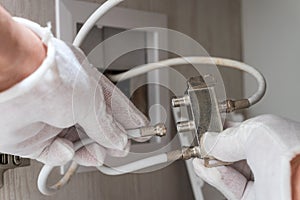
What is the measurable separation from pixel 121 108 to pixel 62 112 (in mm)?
126

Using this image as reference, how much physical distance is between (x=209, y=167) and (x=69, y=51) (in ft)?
0.84

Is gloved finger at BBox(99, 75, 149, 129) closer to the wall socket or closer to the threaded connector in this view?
the threaded connector

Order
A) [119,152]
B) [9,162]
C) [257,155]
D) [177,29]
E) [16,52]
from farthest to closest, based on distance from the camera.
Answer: [177,29], [9,162], [119,152], [257,155], [16,52]

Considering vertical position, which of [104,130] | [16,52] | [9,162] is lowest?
[9,162]

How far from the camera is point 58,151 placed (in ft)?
1.67

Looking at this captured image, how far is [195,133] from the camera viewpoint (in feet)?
1.82

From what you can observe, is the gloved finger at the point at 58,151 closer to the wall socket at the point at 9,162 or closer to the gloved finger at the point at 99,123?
the gloved finger at the point at 99,123

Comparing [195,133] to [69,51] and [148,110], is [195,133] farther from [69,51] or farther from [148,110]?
[69,51]

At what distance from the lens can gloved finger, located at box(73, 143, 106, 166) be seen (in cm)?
54

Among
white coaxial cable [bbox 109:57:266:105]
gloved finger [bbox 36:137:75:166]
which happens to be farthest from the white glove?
white coaxial cable [bbox 109:57:266:105]

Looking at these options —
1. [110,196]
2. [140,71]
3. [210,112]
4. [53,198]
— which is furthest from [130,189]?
[210,112]

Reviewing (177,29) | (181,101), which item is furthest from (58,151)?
(177,29)

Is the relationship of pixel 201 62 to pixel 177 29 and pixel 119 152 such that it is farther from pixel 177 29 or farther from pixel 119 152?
pixel 177 29

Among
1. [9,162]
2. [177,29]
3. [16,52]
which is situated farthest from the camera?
[177,29]
